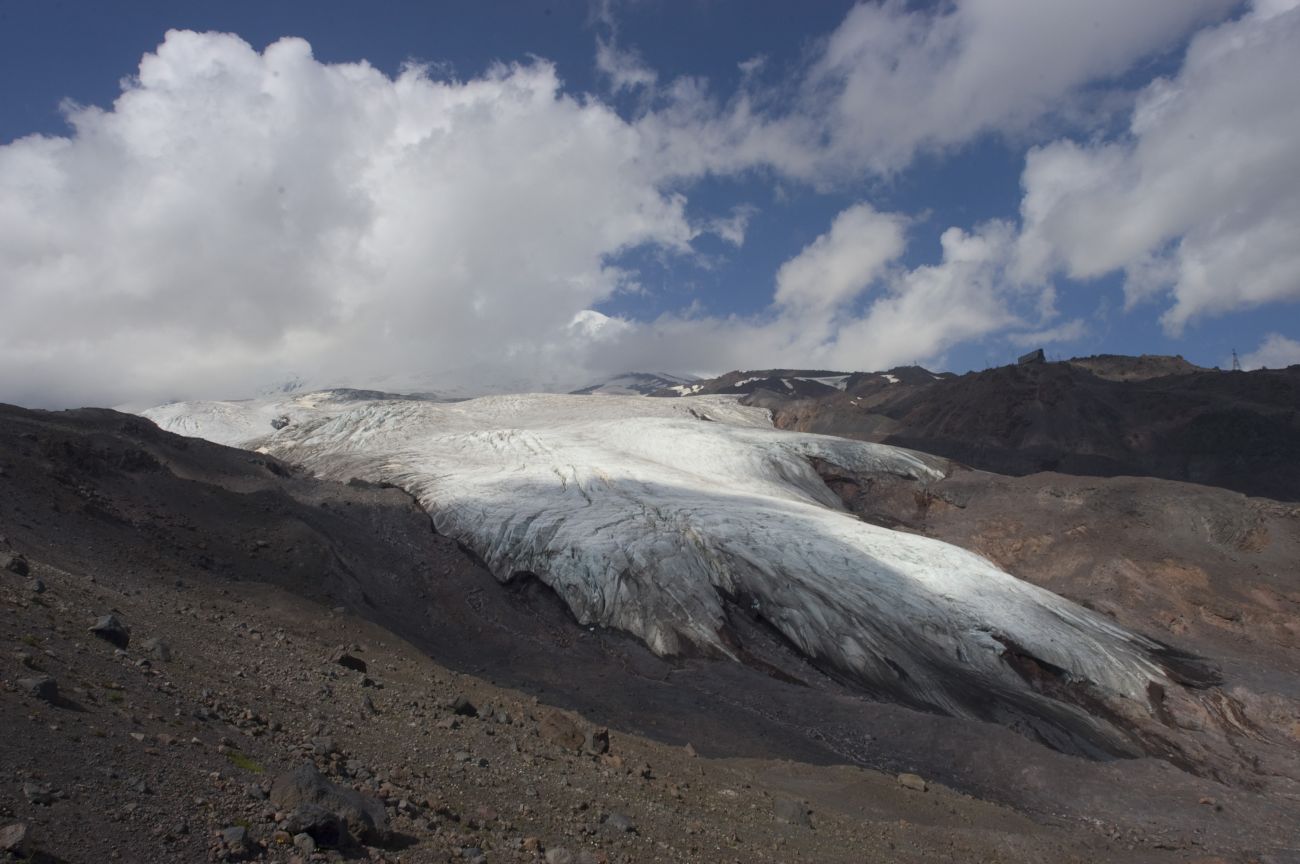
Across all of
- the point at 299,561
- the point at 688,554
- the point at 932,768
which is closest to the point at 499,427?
the point at 688,554

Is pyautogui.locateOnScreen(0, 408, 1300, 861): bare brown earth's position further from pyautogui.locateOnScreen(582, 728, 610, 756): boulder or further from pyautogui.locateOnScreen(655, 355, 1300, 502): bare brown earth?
pyautogui.locateOnScreen(655, 355, 1300, 502): bare brown earth

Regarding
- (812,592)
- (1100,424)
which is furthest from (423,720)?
(1100,424)

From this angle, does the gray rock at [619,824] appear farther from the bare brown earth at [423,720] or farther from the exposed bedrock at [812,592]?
the exposed bedrock at [812,592]

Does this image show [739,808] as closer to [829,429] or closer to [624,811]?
[624,811]

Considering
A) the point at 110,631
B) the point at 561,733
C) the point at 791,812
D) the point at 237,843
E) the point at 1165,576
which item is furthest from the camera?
the point at 1165,576

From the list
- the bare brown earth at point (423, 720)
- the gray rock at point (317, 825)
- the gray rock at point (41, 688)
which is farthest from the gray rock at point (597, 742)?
the gray rock at point (41, 688)

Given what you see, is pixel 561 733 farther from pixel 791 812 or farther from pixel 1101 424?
pixel 1101 424
